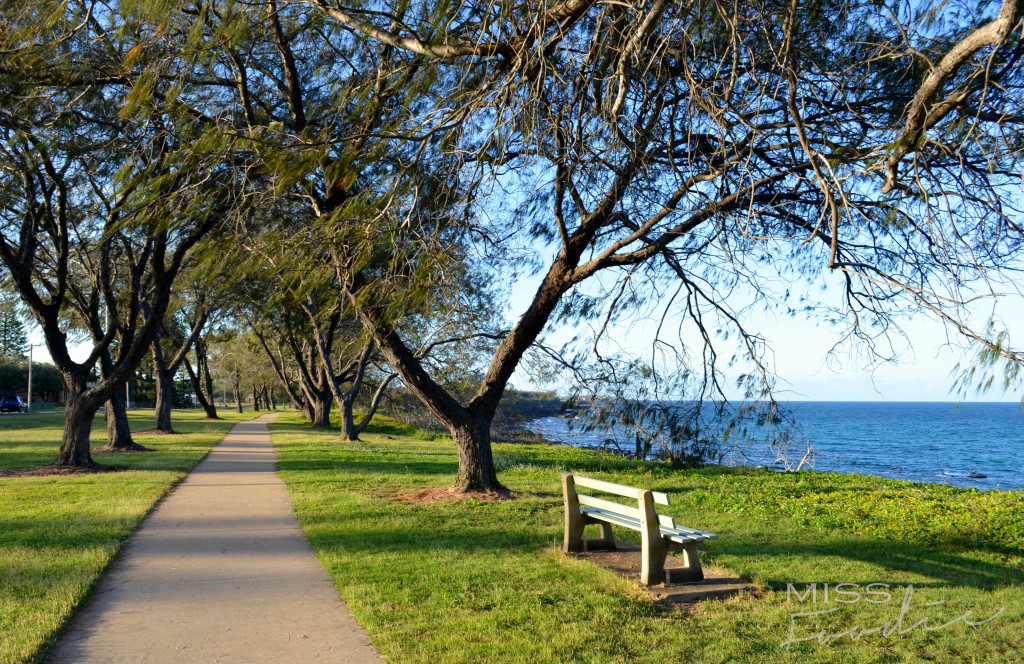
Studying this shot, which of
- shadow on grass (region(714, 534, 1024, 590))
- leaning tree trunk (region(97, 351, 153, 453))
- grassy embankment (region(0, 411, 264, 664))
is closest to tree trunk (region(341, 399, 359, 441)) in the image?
leaning tree trunk (region(97, 351, 153, 453))

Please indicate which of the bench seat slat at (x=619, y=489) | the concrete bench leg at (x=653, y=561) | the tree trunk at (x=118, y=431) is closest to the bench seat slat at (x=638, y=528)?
the concrete bench leg at (x=653, y=561)

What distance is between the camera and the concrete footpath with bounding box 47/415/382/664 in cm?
448

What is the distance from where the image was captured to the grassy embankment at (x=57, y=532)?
495 cm

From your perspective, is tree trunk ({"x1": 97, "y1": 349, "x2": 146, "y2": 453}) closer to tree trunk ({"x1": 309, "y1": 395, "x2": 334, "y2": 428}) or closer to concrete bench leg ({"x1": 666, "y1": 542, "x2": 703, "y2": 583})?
tree trunk ({"x1": 309, "y1": 395, "x2": 334, "y2": 428})

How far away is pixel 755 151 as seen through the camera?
321 inches

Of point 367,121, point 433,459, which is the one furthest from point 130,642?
point 433,459

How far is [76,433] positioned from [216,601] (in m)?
11.2

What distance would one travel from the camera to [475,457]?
11422mm

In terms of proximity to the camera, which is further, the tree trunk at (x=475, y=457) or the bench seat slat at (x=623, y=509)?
the tree trunk at (x=475, y=457)

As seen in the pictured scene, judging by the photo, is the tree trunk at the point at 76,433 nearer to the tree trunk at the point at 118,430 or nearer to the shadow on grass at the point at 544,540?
the tree trunk at the point at 118,430

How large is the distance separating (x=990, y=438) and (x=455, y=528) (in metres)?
52.5

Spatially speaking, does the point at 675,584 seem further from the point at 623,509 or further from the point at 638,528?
the point at 623,509

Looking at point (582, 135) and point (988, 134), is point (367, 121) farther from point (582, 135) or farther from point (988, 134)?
point (988, 134)

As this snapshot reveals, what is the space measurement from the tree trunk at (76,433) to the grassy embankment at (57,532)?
2.81 ft
